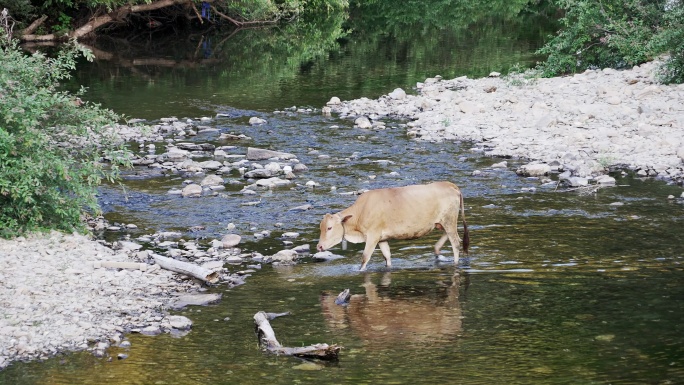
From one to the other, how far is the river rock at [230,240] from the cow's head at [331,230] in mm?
1978

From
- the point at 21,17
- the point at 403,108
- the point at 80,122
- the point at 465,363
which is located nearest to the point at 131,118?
the point at 403,108

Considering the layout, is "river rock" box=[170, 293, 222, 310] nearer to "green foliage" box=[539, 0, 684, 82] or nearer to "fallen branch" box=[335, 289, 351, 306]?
"fallen branch" box=[335, 289, 351, 306]

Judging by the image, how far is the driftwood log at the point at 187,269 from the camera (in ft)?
40.1

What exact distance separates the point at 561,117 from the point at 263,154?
23.9ft

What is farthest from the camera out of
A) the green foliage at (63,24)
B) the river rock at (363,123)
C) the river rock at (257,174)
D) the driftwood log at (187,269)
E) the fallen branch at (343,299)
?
the green foliage at (63,24)

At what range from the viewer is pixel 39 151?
43.4 feet

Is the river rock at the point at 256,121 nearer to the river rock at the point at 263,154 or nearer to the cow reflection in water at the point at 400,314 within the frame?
the river rock at the point at 263,154

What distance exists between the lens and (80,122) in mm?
14320

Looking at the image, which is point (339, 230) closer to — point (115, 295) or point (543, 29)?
point (115, 295)

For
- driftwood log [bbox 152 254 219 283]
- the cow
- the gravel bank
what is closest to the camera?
the gravel bank

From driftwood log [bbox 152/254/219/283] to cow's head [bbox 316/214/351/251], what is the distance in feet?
4.98

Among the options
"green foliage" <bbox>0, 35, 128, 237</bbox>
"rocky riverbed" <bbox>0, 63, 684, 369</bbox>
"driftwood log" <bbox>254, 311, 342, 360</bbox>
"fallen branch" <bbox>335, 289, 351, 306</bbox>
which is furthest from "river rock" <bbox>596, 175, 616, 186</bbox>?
"driftwood log" <bbox>254, 311, 342, 360</bbox>

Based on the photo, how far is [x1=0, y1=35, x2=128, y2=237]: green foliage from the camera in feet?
42.0

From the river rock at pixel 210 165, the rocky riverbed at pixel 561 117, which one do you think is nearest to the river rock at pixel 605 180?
the rocky riverbed at pixel 561 117
